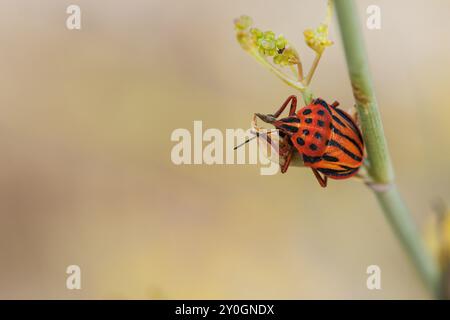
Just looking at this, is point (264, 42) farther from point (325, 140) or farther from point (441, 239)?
point (441, 239)

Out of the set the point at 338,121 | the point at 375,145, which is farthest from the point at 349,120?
the point at 375,145

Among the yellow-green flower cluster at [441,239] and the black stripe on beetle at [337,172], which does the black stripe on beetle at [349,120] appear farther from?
the yellow-green flower cluster at [441,239]

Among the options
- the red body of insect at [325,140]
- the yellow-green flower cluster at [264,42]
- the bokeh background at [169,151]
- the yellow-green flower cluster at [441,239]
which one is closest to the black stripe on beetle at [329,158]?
the red body of insect at [325,140]

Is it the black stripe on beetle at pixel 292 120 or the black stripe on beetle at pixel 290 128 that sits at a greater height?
the black stripe on beetle at pixel 292 120

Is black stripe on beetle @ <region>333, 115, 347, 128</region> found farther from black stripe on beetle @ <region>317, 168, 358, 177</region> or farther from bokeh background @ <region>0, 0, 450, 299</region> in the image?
bokeh background @ <region>0, 0, 450, 299</region>

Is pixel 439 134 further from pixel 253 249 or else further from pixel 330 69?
pixel 253 249

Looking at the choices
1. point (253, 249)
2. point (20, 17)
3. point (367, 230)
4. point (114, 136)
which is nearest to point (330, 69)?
point (367, 230)
